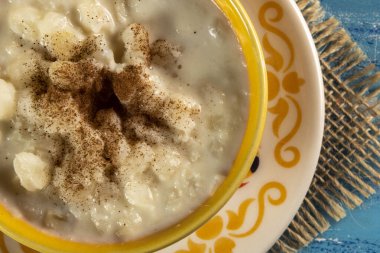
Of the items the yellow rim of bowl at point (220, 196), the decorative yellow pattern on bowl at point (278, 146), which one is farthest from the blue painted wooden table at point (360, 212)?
the yellow rim of bowl at point (220, 196)

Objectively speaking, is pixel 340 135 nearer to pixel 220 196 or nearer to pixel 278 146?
pixel 278 146

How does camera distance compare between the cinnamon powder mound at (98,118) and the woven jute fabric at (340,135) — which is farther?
the woven jute fabric at (340,135)

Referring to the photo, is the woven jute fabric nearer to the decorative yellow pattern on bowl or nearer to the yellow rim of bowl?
the decorative yellow pattern on bowl

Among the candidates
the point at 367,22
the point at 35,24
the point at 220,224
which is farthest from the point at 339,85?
the point at 35,24

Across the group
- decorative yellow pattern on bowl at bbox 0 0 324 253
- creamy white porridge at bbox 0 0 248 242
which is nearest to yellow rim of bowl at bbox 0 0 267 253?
creamy white porridge at bbox 0 0 248 242

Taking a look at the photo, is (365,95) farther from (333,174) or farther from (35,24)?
(35,24)

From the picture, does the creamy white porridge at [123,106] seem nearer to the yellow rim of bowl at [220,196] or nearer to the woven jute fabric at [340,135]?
the yellow rim of bowl at [220,196]
